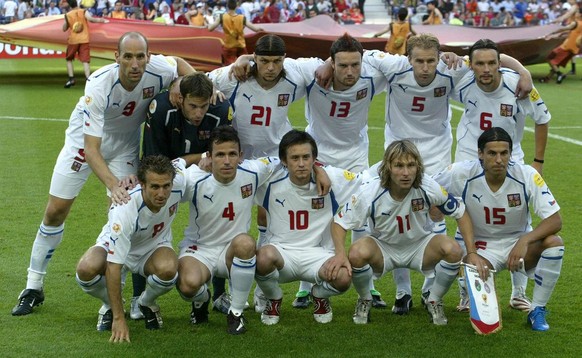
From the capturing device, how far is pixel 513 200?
20.3 ft

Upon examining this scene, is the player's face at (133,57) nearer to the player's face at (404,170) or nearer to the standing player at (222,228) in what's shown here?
the standing player at (222,228)

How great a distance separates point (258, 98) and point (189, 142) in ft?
2.31

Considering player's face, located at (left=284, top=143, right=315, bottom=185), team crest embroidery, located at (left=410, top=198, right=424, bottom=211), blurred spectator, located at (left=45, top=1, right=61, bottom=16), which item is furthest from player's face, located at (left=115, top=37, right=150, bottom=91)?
blurred spectator, located at (left=45, top=1, right=61, bottom=16)

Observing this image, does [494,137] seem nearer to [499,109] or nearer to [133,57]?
[499,109]

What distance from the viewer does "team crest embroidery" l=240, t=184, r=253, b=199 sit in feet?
20.4

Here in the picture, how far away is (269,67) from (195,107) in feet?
2.34

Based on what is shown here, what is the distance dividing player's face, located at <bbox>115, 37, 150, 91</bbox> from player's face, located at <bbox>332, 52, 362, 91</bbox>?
1.31 metres

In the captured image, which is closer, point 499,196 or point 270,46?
point 499,196

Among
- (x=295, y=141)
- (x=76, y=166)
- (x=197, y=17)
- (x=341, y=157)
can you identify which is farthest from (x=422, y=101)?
(x=197, y=17)

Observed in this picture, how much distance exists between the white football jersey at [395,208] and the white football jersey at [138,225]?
1049 mm

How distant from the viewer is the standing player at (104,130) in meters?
6.17

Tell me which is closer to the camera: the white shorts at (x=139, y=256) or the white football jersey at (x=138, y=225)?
the white football jersey at (x=138, y=225)

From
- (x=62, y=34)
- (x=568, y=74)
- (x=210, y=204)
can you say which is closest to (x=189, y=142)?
(x=210, y=204)

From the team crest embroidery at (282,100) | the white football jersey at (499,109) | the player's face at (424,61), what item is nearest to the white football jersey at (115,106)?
the team crest embroidery at (282,100)
